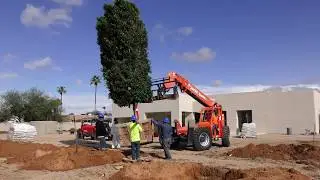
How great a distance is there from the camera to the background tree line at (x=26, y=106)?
73.1 meters

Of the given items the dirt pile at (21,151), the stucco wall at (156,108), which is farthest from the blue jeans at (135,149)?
the stucco wall at (156,108)

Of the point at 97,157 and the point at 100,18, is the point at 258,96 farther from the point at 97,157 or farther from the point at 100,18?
the point at 97,157

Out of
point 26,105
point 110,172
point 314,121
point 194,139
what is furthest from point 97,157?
point 26,105

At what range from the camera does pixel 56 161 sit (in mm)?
17078

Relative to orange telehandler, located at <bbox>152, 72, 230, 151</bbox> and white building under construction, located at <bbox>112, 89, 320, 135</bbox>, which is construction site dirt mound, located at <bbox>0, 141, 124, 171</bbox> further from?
white building under construction, located at <bbox>112, 89, 320, 135</bbox>

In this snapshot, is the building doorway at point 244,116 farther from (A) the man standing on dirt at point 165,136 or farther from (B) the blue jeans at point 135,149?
(B) the blue jeans at point 135,149

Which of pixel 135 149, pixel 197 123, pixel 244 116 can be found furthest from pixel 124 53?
pixel 244 116

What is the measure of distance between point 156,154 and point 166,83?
18.3 feet

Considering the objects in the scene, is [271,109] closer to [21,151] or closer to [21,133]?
[21,133]

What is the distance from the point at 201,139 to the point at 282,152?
4.69 metres

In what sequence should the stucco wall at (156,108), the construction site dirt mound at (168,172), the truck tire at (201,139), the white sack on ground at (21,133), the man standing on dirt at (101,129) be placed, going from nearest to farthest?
1. the construction site dirt mound at (168,172)
2. the man standing on dirt at (101,129)
3. the truck tire at (201,139)
4. the white sack on ground at (21,133)
5. the stucco wall at (156,108)

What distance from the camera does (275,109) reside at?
158 feet

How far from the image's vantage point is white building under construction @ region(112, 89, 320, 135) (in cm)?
4650

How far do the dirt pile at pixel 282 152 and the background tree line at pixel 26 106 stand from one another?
56.7m
